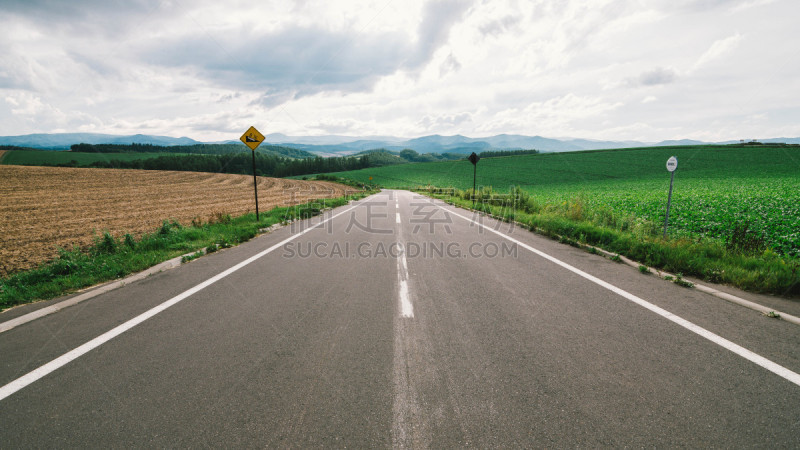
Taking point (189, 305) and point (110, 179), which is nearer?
point (189, 305)

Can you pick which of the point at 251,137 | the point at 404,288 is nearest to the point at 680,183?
the point at 251,137

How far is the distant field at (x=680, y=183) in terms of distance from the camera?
10195 millimetres

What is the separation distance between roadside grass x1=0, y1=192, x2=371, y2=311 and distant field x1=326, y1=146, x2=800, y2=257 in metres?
12.6

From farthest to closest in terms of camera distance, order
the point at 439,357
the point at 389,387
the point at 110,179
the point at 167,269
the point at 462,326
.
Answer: the point at 110,179 → the point at 167,269 → the point at 462,326 → the point at 439,357 → the point at 389,387

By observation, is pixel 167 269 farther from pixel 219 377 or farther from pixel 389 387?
pixel 389 387

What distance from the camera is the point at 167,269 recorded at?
5.83m

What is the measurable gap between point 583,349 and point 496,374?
1.05 metres

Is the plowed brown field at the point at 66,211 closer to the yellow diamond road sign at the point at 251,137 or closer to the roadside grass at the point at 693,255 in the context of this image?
the yellow diamond road sign at the point at 251,137

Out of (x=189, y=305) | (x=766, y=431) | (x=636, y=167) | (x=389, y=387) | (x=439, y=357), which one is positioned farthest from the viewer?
(x=636, y=167)

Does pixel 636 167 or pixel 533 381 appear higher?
pixel 636 167

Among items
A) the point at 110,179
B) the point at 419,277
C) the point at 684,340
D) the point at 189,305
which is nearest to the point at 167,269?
the point at 189,305

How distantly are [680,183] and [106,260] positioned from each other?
47.2 metres

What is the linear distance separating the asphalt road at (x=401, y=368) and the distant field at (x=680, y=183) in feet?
23.0

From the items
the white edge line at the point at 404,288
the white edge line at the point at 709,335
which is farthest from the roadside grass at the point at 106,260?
the white edge line at the point at 709,335
